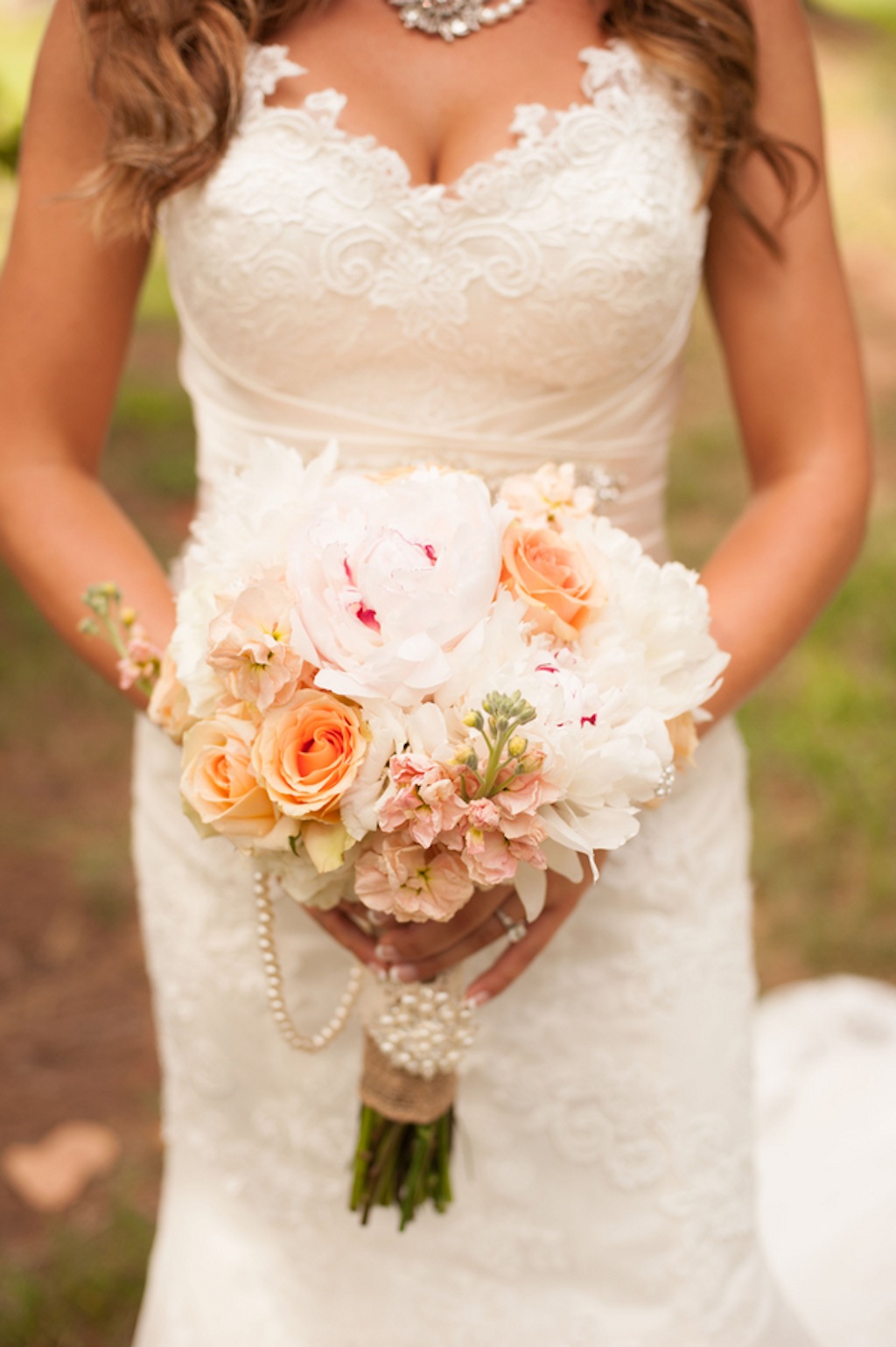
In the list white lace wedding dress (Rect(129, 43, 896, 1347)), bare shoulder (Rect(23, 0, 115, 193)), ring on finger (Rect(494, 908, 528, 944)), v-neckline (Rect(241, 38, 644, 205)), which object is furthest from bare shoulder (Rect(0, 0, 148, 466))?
ring on finger (Rect(494, 908, 528, 944))

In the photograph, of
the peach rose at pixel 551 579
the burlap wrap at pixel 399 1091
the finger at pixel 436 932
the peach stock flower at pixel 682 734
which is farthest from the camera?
the burlap wrap at pixel 399 1091

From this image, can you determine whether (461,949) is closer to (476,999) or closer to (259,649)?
(476,999)

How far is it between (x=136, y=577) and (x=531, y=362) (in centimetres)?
65

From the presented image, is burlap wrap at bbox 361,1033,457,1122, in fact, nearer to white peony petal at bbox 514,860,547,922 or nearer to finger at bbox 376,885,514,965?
finger at bbox 376,885,514,965

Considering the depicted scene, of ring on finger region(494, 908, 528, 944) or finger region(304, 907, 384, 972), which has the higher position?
ring on finger region(494, 908, 528, 944)

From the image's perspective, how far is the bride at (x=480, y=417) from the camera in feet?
6.04

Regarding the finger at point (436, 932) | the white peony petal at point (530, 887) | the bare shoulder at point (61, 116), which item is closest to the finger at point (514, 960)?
the finger at point (436, 932)

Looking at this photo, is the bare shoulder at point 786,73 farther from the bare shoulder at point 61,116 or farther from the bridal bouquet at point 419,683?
the bare shoulder at point 61,116

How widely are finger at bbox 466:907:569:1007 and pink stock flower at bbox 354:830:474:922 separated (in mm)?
381

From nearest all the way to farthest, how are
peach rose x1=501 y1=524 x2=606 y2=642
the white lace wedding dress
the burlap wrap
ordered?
peach rose x1=501 y1=524 x2=606 y2=642
the burlap wrap
the white lace wedding dress

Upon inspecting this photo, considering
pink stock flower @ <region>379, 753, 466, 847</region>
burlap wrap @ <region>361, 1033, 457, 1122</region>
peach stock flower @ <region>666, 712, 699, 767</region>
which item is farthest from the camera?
burlap wrap @ <region>361, 1033, 457, 1122</region>

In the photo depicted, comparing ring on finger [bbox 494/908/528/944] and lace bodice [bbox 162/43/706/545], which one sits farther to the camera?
lace bodice [bbox 162/43/706/545]

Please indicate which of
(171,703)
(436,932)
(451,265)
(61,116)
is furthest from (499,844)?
(61,116)

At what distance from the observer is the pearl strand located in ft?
5.97
